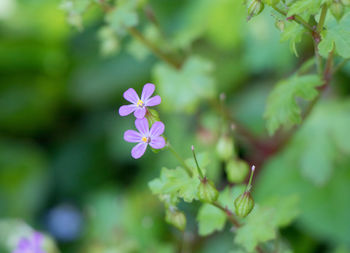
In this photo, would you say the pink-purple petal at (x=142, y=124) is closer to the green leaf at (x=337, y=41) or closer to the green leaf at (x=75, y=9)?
the green leaf at (x=337, y=41)

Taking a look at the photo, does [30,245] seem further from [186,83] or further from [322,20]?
[322,20]

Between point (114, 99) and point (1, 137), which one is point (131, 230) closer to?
point (114, 99)

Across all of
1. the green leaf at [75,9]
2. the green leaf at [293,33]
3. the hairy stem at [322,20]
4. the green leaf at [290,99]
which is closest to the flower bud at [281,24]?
the green leaf at [293,33]

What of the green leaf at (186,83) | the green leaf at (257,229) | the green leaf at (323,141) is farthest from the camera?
the green leaf at (323,141)

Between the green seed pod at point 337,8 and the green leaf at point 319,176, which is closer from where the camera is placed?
the green seed pod at point 337,8

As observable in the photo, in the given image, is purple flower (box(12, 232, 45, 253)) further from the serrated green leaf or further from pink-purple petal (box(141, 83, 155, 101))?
pink-purple petal (box(141, 83, 155, 101))

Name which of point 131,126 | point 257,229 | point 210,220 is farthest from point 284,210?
point 131,126

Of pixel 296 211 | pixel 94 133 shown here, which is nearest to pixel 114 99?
pixel 94 133
